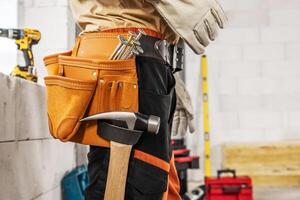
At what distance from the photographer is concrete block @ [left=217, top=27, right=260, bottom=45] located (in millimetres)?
4020

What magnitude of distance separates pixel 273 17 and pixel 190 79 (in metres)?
1.01

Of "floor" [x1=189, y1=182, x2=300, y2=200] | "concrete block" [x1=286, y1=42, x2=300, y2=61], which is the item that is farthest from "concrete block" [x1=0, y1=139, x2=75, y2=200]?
"concrete block" [x1=286, y1=42, x2=300, y2=61]

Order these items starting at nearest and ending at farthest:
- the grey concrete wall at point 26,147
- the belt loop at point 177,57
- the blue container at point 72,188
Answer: the belt loop at point 177,57 < the grey concrete wall at point 26,147 < the blue container at point 72,188

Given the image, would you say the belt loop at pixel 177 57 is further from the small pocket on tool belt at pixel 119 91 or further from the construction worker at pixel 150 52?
the small pocket on tool belt at pixel 119 91

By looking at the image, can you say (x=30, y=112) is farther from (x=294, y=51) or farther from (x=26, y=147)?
(x=294, y=51)

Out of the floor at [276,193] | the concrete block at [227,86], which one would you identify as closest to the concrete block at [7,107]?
the floor at [276,193]

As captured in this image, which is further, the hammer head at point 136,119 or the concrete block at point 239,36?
the concrete block at point 239,36

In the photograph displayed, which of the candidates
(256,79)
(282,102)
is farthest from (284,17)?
(282,102)

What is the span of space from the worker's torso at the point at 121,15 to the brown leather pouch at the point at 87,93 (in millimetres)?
128

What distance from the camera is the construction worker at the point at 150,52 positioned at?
1.01 m

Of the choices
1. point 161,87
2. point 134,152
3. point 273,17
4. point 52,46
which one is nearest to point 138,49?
point 161,87

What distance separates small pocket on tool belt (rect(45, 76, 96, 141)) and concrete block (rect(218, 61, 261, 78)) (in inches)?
122

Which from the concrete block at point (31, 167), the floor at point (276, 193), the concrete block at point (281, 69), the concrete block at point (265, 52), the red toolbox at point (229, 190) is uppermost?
the concrete block at point (265, 52)

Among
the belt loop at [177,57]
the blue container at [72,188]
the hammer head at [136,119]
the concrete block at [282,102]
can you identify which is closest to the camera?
the hammer head at [136,119]
